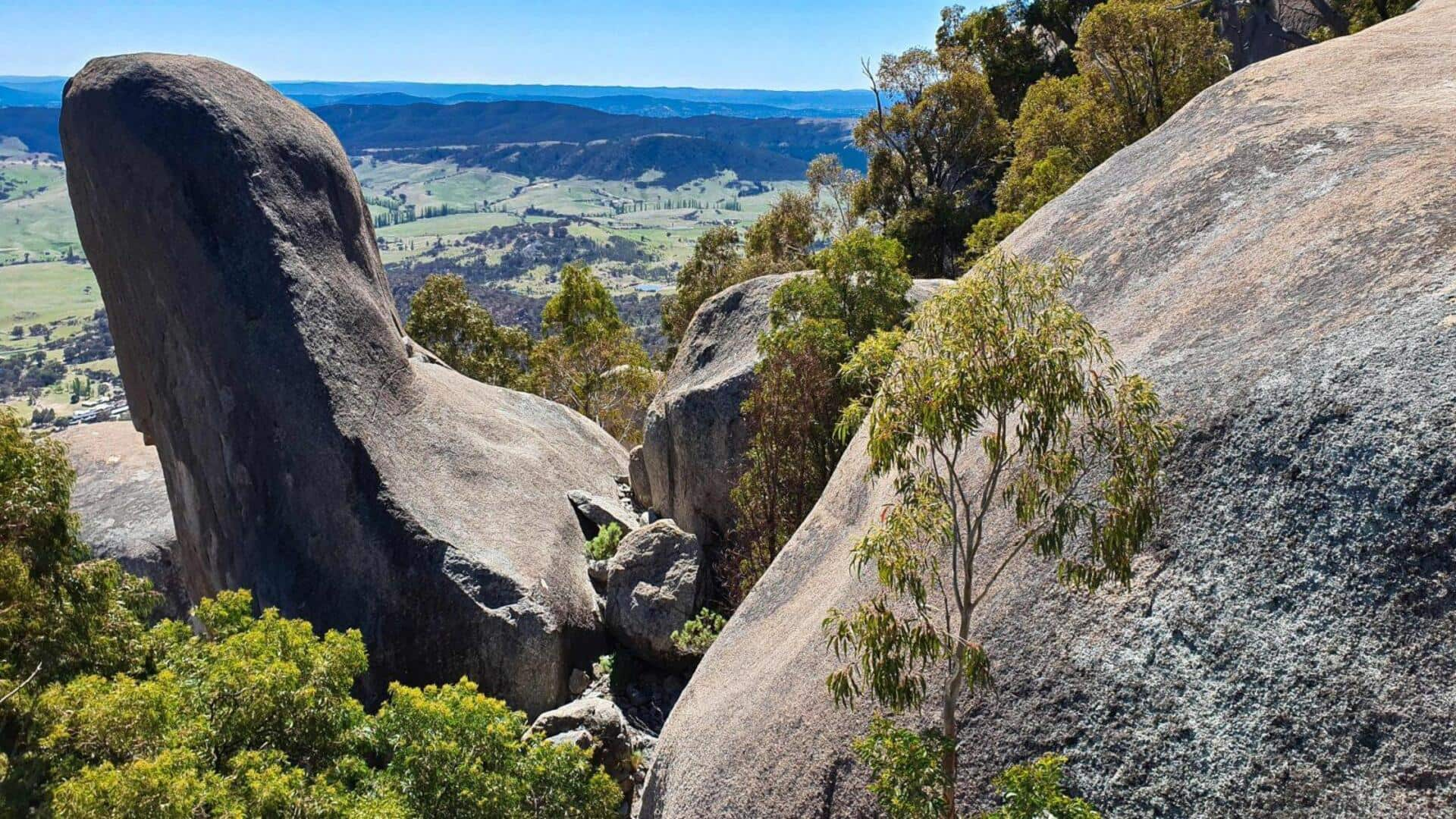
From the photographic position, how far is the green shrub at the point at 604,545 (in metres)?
21.4

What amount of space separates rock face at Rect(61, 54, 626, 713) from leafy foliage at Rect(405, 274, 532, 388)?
26230mm

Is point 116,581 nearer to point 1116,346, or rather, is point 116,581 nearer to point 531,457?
point 531,457

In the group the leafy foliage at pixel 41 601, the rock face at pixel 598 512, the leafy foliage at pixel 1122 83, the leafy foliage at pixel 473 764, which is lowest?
the rock face at pixel 598 512

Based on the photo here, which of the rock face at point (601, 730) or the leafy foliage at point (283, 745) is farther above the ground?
the leafy foliage at point (283, 745)

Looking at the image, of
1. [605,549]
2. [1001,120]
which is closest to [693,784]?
[605,549]

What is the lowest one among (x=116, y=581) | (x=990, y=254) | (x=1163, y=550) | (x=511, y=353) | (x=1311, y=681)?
(x=511, y=353)

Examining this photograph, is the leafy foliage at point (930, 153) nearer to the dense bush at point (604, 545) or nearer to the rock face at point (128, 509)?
the dense bush at point (604, 545)

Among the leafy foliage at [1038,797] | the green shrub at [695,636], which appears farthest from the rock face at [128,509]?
the leafy foliage at [1038,797]

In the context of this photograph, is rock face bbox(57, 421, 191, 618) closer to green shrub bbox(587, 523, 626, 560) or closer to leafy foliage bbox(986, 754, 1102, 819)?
green shrub bbox(587, 523, 626, 560)

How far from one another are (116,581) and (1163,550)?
12995mm

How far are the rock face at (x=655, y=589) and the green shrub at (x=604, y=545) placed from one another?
1.47 meters

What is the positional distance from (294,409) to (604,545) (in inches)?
286

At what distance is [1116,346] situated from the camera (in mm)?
10531

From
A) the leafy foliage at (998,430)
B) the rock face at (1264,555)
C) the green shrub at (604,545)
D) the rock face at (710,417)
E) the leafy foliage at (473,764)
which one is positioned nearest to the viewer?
the leafy foliage at (998,430)
